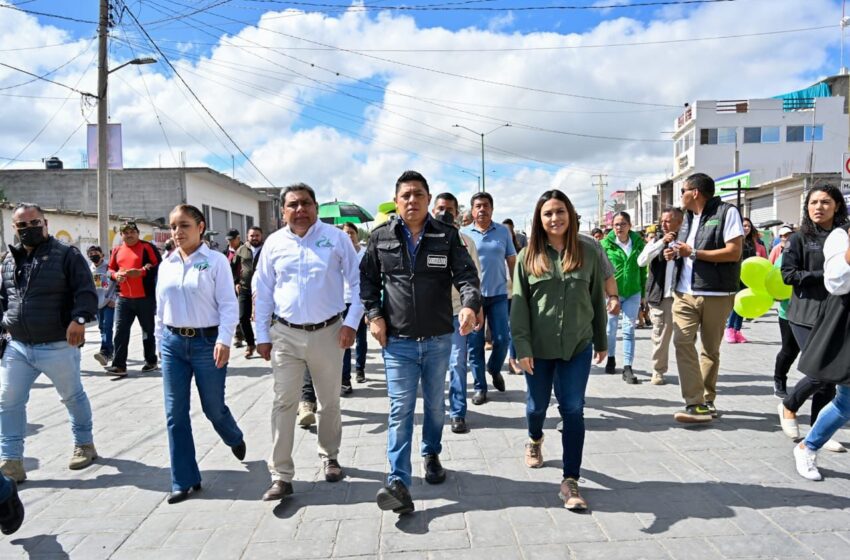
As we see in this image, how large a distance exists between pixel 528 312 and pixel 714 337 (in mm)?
2288

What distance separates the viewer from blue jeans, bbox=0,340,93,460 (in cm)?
413

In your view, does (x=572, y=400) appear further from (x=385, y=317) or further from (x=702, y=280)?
(x=702, y=280)

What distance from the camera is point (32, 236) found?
423 cm

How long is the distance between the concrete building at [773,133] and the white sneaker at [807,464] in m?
50.3

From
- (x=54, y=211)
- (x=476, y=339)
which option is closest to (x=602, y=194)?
(x=54, y=211)

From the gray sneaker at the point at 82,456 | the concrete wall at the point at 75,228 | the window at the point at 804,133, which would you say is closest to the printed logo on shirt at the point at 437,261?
the gray sneaker at the point at 82,456

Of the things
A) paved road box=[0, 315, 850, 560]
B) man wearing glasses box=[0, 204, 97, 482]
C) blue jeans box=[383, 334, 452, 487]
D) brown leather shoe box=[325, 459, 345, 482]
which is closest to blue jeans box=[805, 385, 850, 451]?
paved road box=[0, 315, 850, 560]

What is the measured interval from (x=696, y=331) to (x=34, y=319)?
5329 millimetres

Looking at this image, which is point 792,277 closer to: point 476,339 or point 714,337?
point 714,337

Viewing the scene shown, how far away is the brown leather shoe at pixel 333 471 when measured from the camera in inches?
156

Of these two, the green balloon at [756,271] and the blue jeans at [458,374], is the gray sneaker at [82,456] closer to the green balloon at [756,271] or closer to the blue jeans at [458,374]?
the blue jeans at [458,374]

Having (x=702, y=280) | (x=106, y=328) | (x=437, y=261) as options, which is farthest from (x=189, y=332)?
(x=106, y=328)

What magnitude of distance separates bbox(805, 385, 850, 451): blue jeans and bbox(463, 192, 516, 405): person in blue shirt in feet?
9.35

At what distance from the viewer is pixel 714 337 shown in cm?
494
